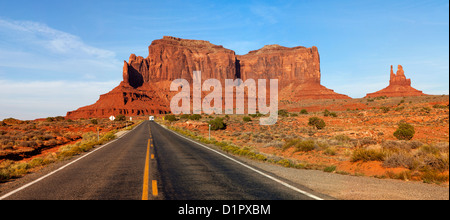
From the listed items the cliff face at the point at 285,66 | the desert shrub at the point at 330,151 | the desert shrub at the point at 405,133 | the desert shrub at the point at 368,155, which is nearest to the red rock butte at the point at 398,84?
the cliff face at the point at 285,66

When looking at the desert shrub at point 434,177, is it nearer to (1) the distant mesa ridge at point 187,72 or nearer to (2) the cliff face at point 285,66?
(1) the distant mesa ridge at point 187,72

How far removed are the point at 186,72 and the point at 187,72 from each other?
73cm

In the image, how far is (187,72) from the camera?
17325cm

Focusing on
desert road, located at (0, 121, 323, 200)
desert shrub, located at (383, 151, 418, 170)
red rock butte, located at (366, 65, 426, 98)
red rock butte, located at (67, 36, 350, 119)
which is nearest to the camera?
desert road, located at (0, 121, 323, 200)

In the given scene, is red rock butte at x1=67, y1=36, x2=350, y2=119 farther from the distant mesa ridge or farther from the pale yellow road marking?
the pale yellow road marking

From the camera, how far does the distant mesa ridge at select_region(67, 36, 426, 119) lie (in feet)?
466

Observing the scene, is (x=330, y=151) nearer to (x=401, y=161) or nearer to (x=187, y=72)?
(x=401, y=161)

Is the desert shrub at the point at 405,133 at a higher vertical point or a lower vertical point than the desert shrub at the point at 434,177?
higher

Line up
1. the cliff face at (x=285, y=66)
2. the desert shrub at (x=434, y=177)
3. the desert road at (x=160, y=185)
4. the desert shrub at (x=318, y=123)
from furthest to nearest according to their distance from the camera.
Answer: the cliff face at (x=285, y=66), the desert shrub at (x=318, y=123), the desert shrub at (x=434, y=177), the desert road at (x=160, y=185)

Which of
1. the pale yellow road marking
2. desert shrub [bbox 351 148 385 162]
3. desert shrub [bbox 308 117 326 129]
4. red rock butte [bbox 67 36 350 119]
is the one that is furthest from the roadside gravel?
red rock butte [bbox 67 36 350 119]

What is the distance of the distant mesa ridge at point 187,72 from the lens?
142000 millimetres
